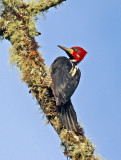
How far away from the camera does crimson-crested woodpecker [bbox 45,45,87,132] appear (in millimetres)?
4312

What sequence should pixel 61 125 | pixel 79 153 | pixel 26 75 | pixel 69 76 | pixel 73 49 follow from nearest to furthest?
1. pixel 79 153
2. pixel 61 125
3. pixel 26 75
4. pixel 69 76
5. pixel 73 49

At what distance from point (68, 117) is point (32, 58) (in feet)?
3.00

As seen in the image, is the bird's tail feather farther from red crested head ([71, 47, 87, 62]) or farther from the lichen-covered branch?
red crested head ([71, 47, 87, 62])

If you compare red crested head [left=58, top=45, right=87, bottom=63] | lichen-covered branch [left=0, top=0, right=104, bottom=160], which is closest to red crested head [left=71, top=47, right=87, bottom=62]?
red crested head [left=58, top=45, right=87, bottom=63]

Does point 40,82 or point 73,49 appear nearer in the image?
→ point 40,82

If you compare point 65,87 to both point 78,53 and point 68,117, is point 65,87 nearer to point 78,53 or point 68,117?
point 68,117

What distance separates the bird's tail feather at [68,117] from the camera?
4.23 m

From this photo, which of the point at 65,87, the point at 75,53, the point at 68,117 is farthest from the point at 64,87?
the point at 75,53

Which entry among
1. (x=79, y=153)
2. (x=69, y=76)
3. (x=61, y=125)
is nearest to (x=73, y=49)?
(x=69, y=76)

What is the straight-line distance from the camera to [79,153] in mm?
3908

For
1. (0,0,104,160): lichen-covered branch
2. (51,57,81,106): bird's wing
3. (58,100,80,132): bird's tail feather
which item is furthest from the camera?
(51,57,81,106): bird's wing

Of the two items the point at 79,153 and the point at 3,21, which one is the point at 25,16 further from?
the point at 79,153

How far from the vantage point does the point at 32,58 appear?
4.52m

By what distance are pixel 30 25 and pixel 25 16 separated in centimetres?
17
